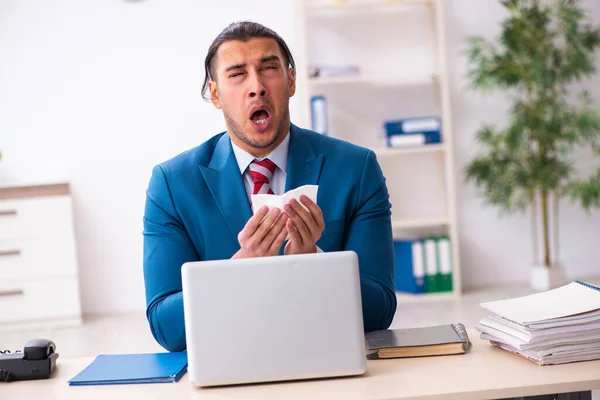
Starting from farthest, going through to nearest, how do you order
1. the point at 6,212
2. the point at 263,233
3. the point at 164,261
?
the point at 6,212, the point at 164,261, the point at 263,233

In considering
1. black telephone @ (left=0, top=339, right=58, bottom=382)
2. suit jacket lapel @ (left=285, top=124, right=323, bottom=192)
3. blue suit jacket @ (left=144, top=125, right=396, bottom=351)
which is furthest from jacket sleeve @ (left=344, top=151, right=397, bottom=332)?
black telephone @ (left=0, top=339, right=58, bottom=382)

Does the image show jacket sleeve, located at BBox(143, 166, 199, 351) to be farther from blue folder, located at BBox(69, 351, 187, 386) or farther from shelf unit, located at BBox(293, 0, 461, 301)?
shelf unit, located at BBox(293, 0, 461, 301)

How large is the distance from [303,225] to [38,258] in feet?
12.3

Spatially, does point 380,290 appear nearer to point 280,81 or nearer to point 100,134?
point 280,81

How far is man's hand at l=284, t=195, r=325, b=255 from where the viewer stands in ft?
5.44

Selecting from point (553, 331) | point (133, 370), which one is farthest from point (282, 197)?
point (553, 331)

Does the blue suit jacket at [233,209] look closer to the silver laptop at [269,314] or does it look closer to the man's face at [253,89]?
the man's face at [253,89]

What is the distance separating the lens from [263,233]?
1663mm

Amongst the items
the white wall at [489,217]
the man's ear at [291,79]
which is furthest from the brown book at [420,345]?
the white wall at [489,217]

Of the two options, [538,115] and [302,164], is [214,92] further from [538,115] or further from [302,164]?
[538,115]

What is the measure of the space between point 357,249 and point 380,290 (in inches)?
5.9

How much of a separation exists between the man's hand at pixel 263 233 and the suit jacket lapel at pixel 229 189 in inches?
13.3

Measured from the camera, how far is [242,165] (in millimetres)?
2109

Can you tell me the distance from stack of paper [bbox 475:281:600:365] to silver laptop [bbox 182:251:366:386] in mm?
339
